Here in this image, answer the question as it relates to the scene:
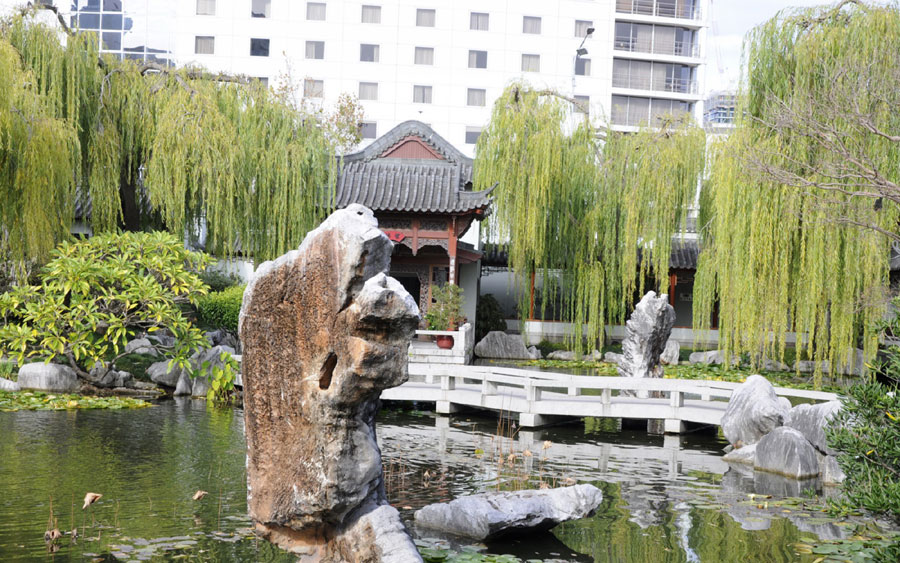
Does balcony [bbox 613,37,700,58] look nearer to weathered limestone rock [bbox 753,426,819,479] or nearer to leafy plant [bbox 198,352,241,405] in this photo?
leafy plant [bbox 198,352,241,405]

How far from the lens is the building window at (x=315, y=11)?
114 ft

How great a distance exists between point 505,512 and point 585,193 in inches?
Answer: 632

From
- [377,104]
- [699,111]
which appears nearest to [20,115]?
[377,104]

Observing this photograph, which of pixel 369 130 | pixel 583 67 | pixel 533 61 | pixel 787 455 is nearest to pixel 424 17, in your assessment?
pixel 533 61

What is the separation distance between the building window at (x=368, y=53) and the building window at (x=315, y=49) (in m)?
1.54

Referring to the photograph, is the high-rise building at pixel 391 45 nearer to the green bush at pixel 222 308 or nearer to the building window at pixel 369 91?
the building window at pixel 369 91

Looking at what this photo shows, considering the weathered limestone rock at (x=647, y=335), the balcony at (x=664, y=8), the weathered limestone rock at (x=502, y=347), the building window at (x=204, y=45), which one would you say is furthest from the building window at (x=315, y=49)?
the weathered limestone rock at (x=647, y=335)

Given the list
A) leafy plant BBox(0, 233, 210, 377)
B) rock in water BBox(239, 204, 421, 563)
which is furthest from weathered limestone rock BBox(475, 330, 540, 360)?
rock in water BBox(239, 204, 421, 563)

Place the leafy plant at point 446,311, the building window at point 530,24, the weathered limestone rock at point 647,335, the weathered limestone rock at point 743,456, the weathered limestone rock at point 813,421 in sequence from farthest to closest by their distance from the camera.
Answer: the building window at point 530,24 < the leafy plant at point 446,311 < the weathered limestone rock at point 647,335 < the weathered limestone rock at point 743,456 < the weathered limestone rock at point 813,421

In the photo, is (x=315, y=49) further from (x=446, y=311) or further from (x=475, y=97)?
(x=446, y=311)

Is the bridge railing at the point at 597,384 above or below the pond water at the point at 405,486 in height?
above

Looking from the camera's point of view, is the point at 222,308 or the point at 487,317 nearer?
the point at 222,308

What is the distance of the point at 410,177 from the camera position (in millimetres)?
21609

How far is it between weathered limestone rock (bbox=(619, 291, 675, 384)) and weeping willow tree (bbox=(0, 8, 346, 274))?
7468 mm
